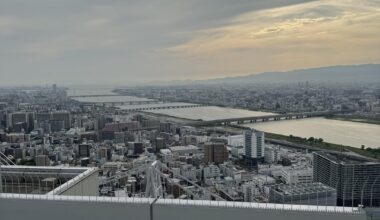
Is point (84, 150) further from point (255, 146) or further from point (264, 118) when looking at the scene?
point (264, 118)

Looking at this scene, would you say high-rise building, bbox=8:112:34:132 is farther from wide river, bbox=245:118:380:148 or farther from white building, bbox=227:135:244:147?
wide river, bbox=245:118:380:148

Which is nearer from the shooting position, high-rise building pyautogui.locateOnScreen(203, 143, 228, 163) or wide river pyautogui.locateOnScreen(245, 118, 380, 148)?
high-rise building pyautogui.locateOnScreen(203, 143, 228, 163)

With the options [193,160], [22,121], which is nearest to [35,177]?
[193,160]

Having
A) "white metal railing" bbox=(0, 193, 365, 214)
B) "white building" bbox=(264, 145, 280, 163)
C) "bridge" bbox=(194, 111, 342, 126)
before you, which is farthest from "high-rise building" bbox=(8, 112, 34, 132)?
"white metal railing" bbox=(0, 193, 365, 214)

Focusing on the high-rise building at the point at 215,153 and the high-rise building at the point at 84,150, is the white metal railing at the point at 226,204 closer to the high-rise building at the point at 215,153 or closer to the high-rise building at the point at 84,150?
the high-rise building at the point at 215,153

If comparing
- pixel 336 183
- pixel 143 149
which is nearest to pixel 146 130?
pixel 143 149

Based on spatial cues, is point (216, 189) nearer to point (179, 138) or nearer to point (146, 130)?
point (179, 138)
